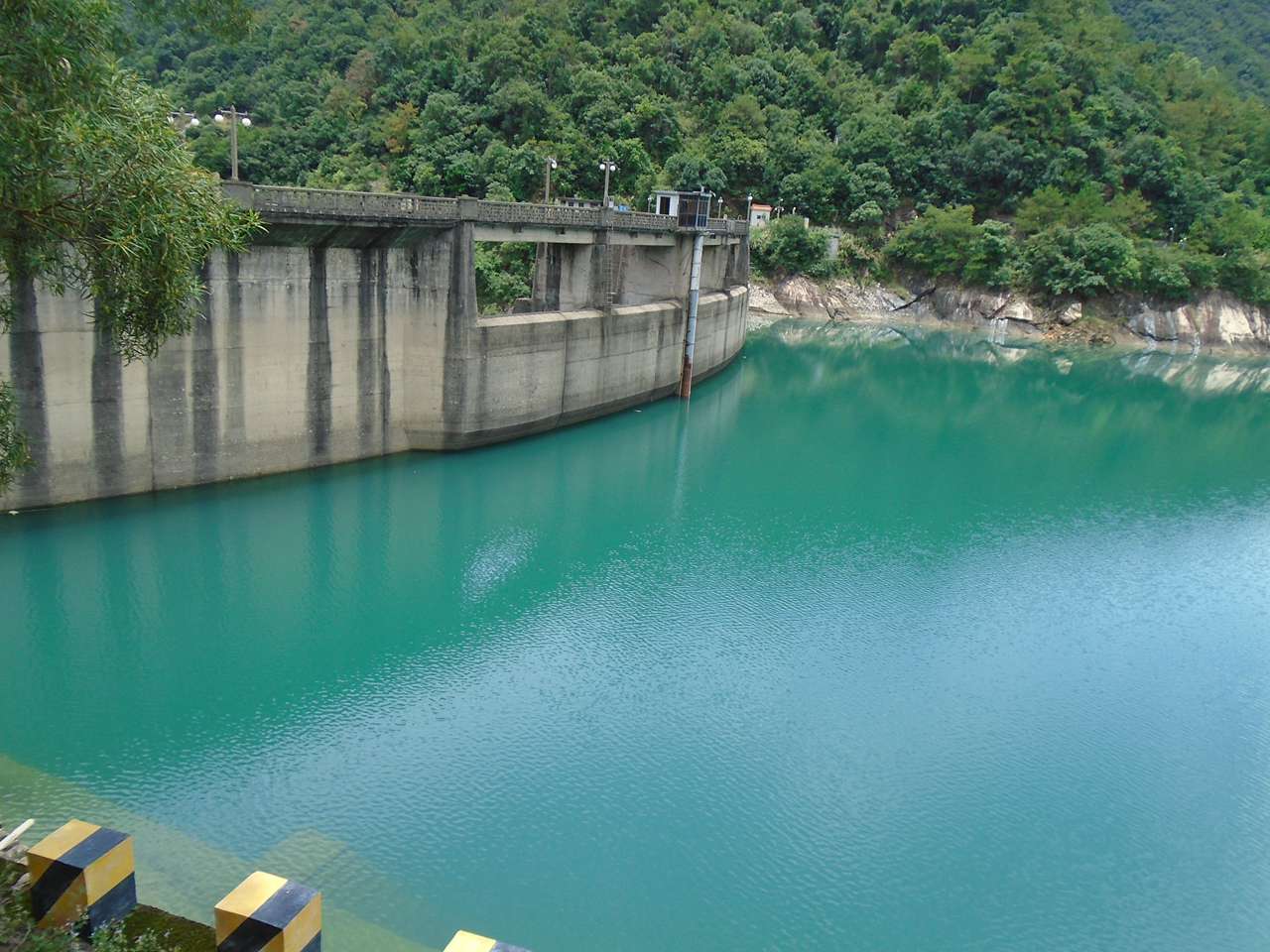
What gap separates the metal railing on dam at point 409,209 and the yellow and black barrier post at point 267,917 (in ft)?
49.9

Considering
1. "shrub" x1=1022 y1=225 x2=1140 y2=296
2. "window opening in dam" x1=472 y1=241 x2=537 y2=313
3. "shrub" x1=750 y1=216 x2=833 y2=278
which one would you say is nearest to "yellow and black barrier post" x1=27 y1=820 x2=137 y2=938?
"window opening in dam" x1=472 y1=241 x2=537 y2=313

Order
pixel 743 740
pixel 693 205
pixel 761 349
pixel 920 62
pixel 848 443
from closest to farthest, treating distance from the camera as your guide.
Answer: pixel 743 740 < pixel 848 443 < pixel 693 205 < pixel 761 349 < pixel 920 62

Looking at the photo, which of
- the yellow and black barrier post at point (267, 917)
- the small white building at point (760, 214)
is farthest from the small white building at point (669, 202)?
the yellow and black barrier post at point (267, 917)

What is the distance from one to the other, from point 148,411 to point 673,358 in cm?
1711

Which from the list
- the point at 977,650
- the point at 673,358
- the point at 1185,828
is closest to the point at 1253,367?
the point at 673,358

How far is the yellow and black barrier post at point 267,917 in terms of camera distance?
6234mm

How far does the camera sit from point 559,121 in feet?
191

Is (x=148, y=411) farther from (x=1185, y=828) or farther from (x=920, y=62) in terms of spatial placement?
(x=920, y=62)

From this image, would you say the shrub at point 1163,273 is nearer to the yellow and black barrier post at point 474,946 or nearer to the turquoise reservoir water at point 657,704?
the turquoise reservoir water at point 657,704

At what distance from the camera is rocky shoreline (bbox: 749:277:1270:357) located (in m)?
54.1

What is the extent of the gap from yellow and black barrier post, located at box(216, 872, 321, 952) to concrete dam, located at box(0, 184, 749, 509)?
14.0 m

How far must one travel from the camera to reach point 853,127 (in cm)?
6181

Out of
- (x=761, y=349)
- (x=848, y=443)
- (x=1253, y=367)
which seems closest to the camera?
(x=848, y=443)

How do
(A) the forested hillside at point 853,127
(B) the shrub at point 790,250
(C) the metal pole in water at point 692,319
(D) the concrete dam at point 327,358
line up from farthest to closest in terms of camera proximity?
A: (B) the shrub at point 790,250, (A) the forested hillside at point 853,127, (C) the metal pole in water at point 692,319, (D) the concrete dam at point 327,358
